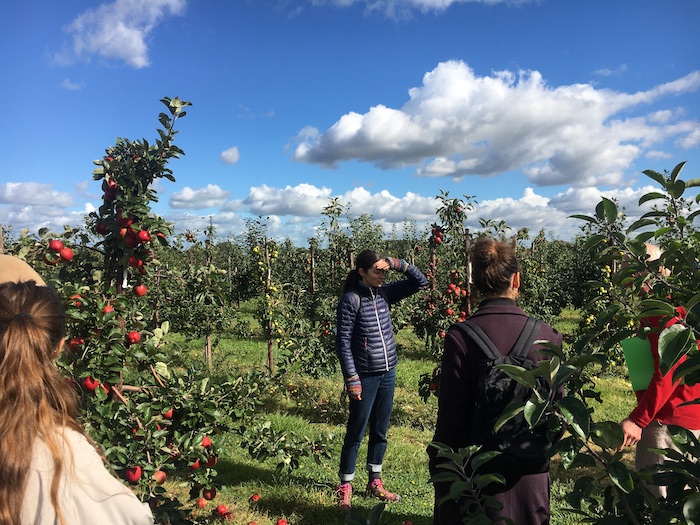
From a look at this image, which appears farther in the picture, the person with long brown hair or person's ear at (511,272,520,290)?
person's ear at (511,272,520,290)

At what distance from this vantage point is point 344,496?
3.30 metres

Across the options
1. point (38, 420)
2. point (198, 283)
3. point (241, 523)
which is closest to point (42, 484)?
point (38, 420)

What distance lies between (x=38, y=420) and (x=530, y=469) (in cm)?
142

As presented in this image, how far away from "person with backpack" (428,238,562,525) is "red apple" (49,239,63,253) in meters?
1.81

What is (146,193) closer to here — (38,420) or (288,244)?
(38,420)

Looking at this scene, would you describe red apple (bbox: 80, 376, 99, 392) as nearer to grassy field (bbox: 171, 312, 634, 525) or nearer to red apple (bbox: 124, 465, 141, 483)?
red apple (bbox: 124, 465, 141, 483)

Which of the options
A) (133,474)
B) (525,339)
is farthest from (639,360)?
(133,474)

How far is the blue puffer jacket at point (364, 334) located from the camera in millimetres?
3230

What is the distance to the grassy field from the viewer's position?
10.9ft

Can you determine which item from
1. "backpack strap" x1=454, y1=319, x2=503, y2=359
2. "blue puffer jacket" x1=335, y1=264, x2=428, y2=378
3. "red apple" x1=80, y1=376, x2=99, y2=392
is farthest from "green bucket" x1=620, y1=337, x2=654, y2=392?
"red apple" x1=80, y1=376, x2=99, y2=392

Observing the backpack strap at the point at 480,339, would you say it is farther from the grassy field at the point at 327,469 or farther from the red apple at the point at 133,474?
the red apple at the point at 133,474

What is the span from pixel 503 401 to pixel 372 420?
1.98 m

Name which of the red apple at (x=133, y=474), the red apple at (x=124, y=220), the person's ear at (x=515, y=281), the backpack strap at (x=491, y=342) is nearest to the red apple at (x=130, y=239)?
the red apple at (x=124, y=220)

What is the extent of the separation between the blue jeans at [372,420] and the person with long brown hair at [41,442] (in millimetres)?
2230
